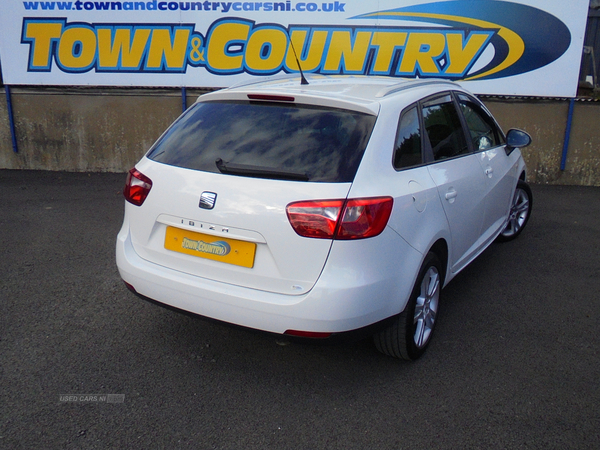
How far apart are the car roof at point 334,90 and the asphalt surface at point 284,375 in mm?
1342

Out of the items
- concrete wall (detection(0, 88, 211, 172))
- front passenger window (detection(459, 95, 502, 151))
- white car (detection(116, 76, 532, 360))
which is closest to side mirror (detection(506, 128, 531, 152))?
front passenger window (detection(459, 95, 502, 151))

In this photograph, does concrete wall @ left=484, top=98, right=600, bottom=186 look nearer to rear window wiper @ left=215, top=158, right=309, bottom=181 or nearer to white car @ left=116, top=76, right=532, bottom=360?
white car @ left=116, top=76, right=532, bottom=360

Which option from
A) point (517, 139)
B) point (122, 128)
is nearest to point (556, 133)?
point (517, 139)

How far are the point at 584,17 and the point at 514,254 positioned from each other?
4.46 meters

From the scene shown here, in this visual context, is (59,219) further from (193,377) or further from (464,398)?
(464,398)

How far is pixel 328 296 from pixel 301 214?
0.42 m

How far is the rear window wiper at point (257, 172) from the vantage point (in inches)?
113

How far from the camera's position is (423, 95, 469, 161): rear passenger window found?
12.1 feet

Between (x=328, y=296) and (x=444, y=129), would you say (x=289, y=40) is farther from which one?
(x=328, y=296)

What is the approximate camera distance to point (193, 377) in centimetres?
328

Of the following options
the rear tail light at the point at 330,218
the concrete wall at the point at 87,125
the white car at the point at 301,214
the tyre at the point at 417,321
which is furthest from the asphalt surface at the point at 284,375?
the concrete wall at the point at 87,125

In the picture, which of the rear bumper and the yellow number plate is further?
the yellow number plate

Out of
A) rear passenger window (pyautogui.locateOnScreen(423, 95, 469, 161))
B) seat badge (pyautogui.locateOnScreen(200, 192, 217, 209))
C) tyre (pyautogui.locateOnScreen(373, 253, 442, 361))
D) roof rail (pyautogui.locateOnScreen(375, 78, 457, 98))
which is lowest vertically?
tyre (pyautogui.locateOnScreen(373, 253, 442, 361))

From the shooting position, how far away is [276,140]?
3.06 metres
